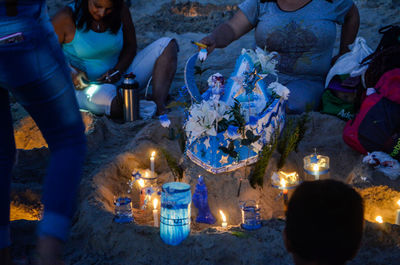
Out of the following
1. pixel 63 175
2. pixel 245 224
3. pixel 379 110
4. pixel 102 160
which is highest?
pixel 63 175

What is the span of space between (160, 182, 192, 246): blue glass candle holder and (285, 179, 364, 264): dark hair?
0.98m

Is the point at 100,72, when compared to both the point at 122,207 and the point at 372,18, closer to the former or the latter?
the point at 122,207

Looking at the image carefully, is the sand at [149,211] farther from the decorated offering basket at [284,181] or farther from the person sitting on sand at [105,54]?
the person sitting on sand at [105,54]

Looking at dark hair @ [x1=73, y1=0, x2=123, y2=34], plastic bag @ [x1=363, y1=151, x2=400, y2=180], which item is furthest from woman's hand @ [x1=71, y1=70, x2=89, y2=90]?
plastic bag @ [x1=363, y1=151, x2=400, y2=180]

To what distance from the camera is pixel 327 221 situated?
150cm

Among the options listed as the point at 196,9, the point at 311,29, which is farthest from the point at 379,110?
the point at 196,9

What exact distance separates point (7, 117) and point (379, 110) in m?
2.59

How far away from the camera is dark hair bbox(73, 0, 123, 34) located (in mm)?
4188

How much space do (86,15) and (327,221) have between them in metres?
3.40

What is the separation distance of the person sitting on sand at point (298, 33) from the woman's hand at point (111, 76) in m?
1.15

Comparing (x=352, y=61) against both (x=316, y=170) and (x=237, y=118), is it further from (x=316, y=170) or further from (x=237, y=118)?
(x=237, y=118)

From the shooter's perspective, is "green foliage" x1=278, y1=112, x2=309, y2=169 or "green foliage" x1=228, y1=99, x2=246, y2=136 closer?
"green foliage" x1=228, y1=99, x2=246, y2=136

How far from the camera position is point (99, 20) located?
4297 millimetres

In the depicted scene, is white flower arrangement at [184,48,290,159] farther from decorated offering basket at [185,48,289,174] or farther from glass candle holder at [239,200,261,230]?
glass candle holder at [239,200,261,230]
